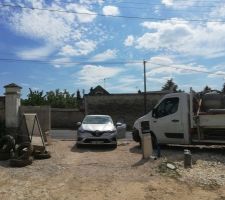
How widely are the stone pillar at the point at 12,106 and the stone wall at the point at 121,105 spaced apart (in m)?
26.6

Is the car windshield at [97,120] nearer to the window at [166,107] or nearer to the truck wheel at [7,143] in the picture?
the window at [166,107]

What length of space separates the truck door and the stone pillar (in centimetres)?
556

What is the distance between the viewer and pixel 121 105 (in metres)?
43.2

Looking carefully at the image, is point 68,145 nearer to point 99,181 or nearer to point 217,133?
point 217,133

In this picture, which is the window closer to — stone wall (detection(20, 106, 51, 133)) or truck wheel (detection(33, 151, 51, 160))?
stone wall (detection(20, 106, 51, 133))

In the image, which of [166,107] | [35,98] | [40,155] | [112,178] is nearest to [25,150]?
[40,155]

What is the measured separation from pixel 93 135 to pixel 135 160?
390 centimetres

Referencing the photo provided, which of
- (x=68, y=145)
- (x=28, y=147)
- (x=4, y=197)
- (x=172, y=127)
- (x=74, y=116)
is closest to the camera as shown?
(x=4, y=197)

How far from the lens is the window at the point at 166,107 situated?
1673 cm

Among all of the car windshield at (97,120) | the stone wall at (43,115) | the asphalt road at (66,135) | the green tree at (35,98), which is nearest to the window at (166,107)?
the car windshield at (97,120)

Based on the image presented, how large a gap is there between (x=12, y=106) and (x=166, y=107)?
6.17m

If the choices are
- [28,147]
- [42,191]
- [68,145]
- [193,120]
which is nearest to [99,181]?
[42,191]

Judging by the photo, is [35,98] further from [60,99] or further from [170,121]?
[170,121]

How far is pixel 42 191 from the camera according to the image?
9.52m
